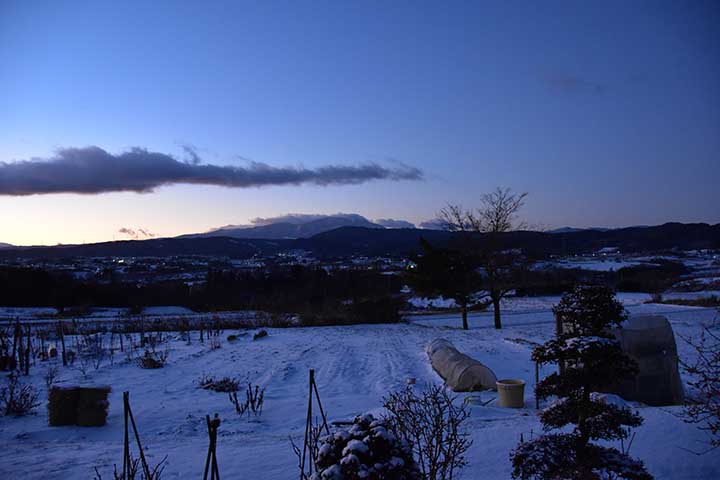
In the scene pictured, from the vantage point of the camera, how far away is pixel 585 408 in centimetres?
448

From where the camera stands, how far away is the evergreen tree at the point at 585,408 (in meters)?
4.30

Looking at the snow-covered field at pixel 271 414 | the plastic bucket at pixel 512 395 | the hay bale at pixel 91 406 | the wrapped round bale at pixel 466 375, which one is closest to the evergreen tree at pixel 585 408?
the snow-covered field at pixel 271 414

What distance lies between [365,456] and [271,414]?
6.48 m

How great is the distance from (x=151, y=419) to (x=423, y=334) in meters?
16.6

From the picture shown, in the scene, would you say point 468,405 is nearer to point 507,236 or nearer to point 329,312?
point 507,236

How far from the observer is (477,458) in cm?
584

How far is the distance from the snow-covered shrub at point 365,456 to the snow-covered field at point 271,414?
239 centimetres

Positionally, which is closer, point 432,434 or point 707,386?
point 707,386

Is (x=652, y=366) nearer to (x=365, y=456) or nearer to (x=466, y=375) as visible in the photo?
(x=466, y=375)

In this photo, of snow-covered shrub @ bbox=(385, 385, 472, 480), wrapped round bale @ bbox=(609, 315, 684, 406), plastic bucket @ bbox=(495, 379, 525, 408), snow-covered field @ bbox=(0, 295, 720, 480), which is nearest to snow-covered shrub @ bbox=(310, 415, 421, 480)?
snow-covered shrub @ bbox=(385, 385, 472, 480)

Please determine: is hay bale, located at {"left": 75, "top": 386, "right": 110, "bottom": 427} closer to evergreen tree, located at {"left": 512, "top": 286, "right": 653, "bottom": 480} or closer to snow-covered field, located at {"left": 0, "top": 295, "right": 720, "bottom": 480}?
snow-covered field, located at {"left": 0, "top": 295, "right": 720, "bottom": 480}

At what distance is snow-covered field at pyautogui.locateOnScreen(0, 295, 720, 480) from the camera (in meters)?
5.73

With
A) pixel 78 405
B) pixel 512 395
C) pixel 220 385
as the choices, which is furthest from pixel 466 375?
pixel 78 405

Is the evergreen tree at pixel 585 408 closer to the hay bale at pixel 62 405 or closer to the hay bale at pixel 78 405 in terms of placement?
the hay bale at pixel 78 405
